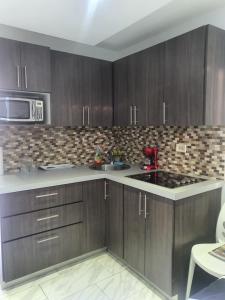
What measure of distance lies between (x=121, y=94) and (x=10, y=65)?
3.91ft

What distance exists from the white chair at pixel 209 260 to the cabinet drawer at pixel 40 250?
3.59 feet

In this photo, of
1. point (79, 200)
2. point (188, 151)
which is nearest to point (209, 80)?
point (188, 151)

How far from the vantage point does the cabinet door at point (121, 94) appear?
2.51 meters

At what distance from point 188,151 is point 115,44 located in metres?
1.65

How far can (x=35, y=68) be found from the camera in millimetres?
2143

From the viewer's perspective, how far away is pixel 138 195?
1.94m

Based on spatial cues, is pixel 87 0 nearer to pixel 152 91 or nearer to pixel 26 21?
pixel 26 21

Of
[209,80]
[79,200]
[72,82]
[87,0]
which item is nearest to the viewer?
[87,0]

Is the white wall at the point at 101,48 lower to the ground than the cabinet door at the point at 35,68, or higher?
A: higher

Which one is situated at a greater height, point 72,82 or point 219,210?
point 72,82

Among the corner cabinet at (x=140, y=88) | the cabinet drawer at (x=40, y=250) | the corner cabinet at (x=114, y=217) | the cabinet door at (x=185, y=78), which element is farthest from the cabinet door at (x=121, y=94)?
the cabinet drawer at (x=40, y=250)

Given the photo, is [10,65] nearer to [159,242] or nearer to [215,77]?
[215,77]

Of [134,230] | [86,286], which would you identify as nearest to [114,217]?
[134,230]

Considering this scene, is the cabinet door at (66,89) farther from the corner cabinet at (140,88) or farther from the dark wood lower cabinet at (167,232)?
the dark wood lower cabinet at (167,232)
